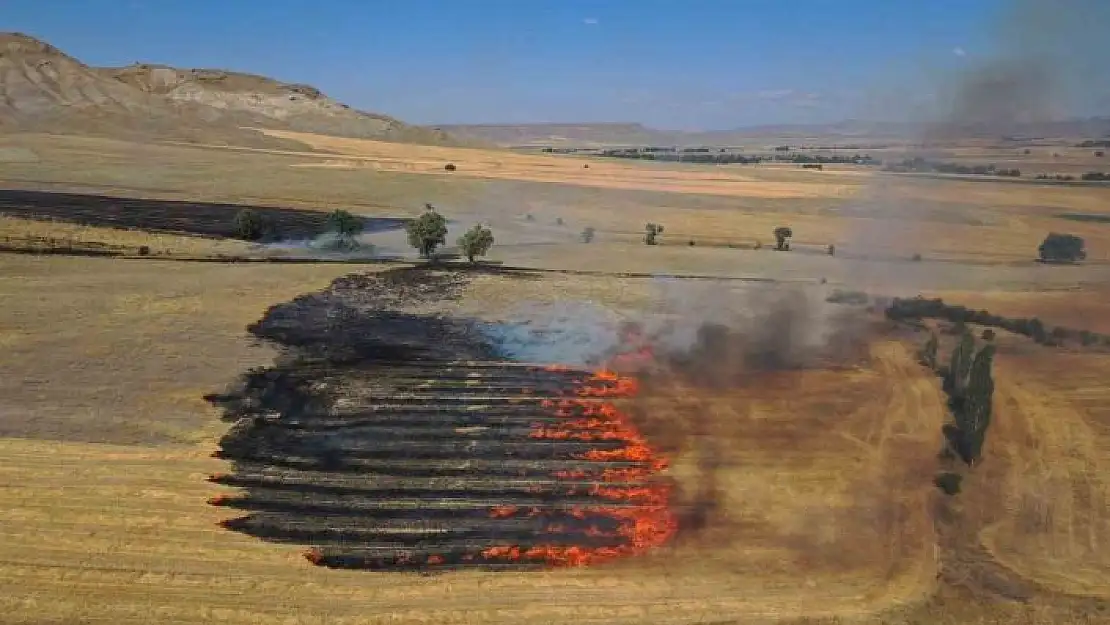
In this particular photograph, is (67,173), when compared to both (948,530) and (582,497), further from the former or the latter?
(948,530)

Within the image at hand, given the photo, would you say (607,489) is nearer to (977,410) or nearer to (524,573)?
(524,573)

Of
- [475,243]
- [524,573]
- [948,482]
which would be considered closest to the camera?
[524,573]

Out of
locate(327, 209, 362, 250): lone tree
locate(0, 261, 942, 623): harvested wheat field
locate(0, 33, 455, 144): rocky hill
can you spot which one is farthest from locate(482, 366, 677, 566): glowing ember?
locate(0, 33, 455, 144): rocky hill

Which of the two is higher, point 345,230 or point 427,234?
point 427,234

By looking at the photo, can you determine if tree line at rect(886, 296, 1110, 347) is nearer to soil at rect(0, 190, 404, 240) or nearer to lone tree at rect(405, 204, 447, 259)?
lone tree at rect(405, 204, 447, 259)

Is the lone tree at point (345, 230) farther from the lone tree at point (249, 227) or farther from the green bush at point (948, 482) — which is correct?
the green bush at point (948, 482)

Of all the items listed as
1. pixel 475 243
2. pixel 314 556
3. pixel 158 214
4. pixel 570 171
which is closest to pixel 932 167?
pixel 475 243

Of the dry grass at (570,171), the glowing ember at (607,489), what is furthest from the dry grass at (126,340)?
the dry grass at (570,171)
